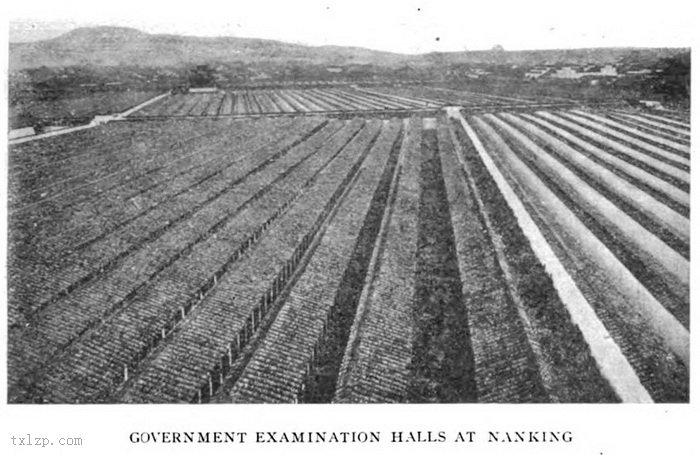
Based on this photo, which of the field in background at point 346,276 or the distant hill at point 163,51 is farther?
the distant hill at point 163,51

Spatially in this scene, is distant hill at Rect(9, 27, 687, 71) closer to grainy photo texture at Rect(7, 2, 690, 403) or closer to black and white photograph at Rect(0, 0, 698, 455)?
grainy photo texture at Rect(7, 2, 690, 403)

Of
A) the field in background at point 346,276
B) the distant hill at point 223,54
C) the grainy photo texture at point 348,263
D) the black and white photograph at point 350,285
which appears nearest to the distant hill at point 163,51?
the distant hill at point 223,54

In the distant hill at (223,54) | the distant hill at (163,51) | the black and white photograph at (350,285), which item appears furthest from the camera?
the distant hill at (223,54)

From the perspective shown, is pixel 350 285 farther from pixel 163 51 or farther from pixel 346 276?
pixel 163 51

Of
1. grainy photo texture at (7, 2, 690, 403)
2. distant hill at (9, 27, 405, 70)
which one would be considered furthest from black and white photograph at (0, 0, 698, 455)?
distant hill at (9, 27, 405, 70)

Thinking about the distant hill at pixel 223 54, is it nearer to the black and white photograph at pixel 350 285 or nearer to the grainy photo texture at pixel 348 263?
the grainy photo texture at pixel 348 263

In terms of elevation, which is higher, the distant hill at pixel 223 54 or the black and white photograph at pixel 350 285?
the distant hill at pixel 223 54

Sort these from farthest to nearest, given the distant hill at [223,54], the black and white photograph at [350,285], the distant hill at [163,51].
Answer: the distant hill at [223,54]
the distant hill at [163,51]
the black and white photograph at [350,285]
